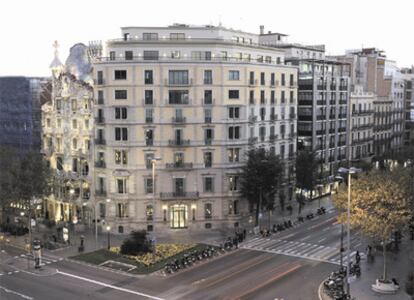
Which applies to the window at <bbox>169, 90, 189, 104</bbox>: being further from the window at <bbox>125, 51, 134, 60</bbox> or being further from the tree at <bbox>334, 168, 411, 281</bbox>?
the tree at <bbox>334, 168, 411, 281</bbox>

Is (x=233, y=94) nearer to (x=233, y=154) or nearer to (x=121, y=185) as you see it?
(x=233, y=154)

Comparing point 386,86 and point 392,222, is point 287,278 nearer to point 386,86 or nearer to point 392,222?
point 392,222

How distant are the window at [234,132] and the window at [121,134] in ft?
48.1

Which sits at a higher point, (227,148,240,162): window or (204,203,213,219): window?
(227,148,240,162): window

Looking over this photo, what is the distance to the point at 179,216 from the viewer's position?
75.6 meters

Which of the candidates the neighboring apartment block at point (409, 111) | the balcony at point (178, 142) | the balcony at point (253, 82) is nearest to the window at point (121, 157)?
the balcony at point (178, 142)

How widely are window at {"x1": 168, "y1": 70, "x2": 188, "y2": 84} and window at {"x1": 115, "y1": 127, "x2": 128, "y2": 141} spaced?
29.5 ft

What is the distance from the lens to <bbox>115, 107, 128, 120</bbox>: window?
2904 inches

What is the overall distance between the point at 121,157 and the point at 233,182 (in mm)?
16236

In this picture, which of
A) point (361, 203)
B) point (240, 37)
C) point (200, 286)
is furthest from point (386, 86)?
point (200, 286)

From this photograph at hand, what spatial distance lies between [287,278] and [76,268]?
22.9m

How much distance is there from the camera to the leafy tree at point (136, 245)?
62875 millimetres

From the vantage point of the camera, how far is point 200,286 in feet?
172

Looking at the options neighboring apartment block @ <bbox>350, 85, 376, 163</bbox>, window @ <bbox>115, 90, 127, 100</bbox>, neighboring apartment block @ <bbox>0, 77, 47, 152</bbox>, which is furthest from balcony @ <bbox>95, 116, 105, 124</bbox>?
neighboring apartment block @ <bbox>350, 85, 376, 163</bbox>
